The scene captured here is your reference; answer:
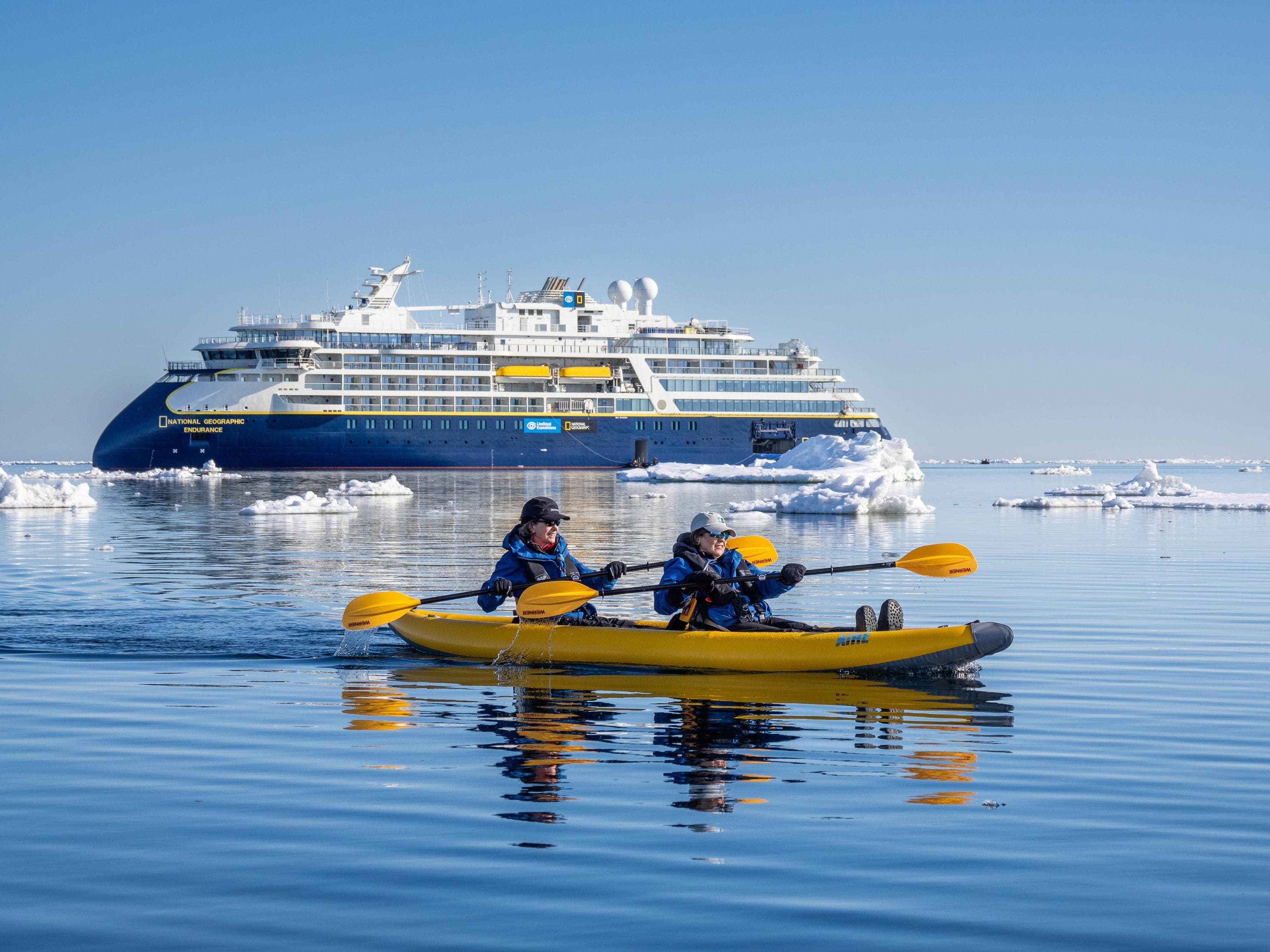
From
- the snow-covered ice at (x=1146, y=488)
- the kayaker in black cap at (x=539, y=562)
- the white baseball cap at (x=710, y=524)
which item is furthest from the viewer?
the snow-covered ice at (x=1146, y=488)

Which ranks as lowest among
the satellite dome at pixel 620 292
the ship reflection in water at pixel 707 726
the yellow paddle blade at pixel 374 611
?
the ship reflection in water at pixel 707 726

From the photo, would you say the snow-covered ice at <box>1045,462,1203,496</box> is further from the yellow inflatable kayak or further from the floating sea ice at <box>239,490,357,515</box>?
the yellow inflatable kayak

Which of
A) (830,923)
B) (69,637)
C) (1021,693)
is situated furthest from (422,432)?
(830,923)

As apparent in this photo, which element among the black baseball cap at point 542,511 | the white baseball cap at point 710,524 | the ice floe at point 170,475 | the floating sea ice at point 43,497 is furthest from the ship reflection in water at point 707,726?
the ice floe at point 170,475

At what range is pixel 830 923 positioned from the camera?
4871 mm

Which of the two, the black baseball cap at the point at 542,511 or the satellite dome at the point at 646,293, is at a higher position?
the satellite dome at the point at 646,293

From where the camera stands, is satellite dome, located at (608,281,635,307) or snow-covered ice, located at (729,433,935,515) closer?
snow-covered ice, located at (729,433,935,515)

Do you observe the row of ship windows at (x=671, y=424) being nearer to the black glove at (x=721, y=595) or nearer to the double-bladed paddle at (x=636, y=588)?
the double-bladed paddle at (x=636, y=588)

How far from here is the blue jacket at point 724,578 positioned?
11227 millimetres

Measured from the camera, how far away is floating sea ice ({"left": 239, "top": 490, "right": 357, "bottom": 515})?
35000 mm

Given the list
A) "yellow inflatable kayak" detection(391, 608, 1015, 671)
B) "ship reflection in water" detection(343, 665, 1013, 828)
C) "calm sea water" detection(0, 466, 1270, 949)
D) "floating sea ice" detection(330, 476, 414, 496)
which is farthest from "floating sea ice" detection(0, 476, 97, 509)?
"ship reflection in water" detection(343, 665, 1013, 828)

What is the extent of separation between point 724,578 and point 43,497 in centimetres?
3568

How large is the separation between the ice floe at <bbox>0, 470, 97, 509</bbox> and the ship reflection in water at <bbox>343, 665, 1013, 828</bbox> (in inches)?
1257

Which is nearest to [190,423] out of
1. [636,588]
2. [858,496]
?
[858,496]
